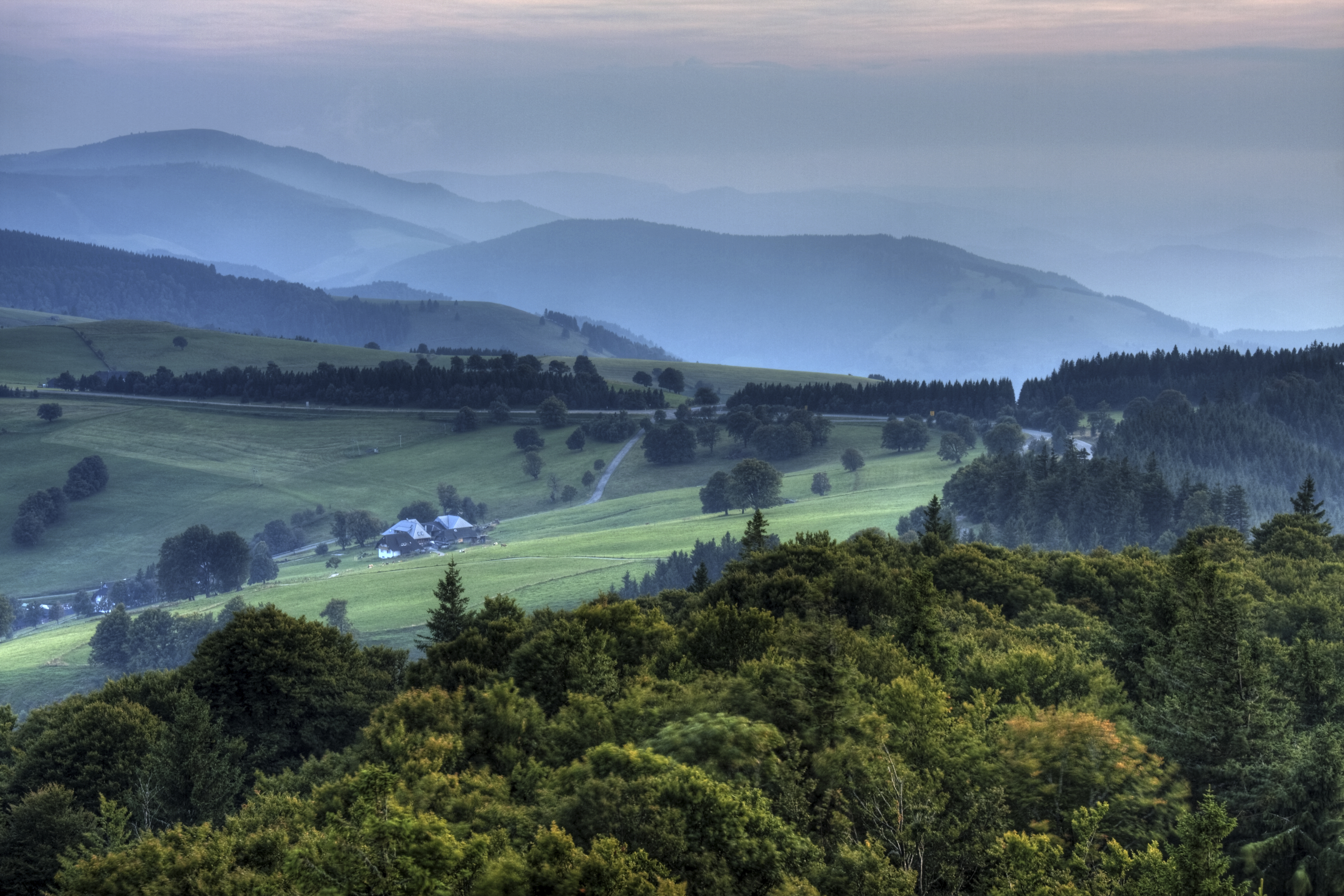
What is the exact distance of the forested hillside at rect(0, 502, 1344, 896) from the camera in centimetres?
2959

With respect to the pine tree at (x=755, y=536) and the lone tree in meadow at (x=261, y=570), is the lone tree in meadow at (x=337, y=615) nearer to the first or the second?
the lone tree in meadow at (x=261, y=570)

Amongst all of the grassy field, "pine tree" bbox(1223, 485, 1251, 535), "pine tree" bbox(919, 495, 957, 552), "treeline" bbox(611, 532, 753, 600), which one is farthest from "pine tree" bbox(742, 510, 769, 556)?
"pine tree" bbox(1223, 485, 1251, 535)

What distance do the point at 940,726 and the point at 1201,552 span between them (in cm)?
1922

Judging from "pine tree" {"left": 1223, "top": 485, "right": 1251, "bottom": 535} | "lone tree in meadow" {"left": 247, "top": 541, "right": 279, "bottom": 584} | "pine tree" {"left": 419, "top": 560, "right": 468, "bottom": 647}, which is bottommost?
"lone tree in meadow" {"left": 247, "top": 541, "right": 279, "bottom": 584}

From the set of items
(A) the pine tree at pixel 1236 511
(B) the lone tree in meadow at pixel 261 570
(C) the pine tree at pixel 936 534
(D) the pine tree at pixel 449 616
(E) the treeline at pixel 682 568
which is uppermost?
(C) the pine tree at pixel 936 534

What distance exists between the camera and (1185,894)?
1016 inches

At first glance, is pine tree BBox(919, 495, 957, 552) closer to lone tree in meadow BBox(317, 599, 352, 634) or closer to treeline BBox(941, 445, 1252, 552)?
treeline BBox(941, 445, 1252, 552)

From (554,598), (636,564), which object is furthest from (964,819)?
(636,564)

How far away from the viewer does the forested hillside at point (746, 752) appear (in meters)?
Answer: 29.6

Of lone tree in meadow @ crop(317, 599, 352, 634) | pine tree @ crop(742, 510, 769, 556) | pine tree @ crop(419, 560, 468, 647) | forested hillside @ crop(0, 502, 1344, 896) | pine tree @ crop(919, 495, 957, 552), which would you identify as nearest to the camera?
forested hillside @ crop(0, 502, 1344, 896)

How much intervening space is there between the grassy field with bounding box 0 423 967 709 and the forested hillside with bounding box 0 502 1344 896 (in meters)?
73.9

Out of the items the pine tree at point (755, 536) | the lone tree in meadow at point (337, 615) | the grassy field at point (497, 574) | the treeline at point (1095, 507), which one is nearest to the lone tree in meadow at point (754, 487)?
the grassy field at point (497, 574)

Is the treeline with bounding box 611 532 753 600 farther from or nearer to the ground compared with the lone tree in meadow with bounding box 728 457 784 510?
nearer to the ground

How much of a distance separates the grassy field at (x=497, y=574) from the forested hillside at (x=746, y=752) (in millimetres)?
73887
